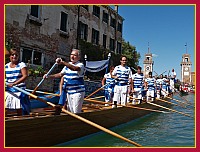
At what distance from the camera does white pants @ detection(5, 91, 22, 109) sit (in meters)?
3.74

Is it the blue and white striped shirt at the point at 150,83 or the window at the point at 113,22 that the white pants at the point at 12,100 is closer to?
the blue and white striped shirt at the point at 150,83

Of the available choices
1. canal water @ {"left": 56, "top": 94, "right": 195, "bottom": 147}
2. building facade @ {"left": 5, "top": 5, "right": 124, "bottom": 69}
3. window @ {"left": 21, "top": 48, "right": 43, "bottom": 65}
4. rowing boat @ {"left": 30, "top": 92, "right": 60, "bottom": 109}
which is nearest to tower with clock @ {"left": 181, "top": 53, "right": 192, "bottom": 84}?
building facade @ {"left": 5, "top": 5, "right": 124, "bottom": 69}

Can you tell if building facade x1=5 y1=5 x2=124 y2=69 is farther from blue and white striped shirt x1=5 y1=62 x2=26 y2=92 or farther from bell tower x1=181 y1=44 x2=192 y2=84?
bell tower x1=181 y1=44 x2=192 y2=84

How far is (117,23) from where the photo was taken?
20.9 metres

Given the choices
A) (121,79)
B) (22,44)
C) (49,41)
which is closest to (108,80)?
(121,79)

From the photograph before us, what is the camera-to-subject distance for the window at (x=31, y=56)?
36.9ft

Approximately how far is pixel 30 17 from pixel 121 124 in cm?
710

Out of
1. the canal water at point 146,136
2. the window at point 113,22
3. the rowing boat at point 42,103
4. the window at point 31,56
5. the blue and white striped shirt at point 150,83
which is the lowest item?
the canal water at point 146,136

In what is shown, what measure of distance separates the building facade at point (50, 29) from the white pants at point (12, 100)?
630 centimetres

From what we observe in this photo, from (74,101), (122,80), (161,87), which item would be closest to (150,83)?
(161,87)

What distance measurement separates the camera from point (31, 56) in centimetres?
1162

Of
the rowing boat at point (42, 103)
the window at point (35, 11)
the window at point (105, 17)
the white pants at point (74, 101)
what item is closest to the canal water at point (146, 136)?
the white pants at point (74, 101)

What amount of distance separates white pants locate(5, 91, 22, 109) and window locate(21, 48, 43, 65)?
7.27 meters

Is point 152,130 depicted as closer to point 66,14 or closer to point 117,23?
point 66,14
